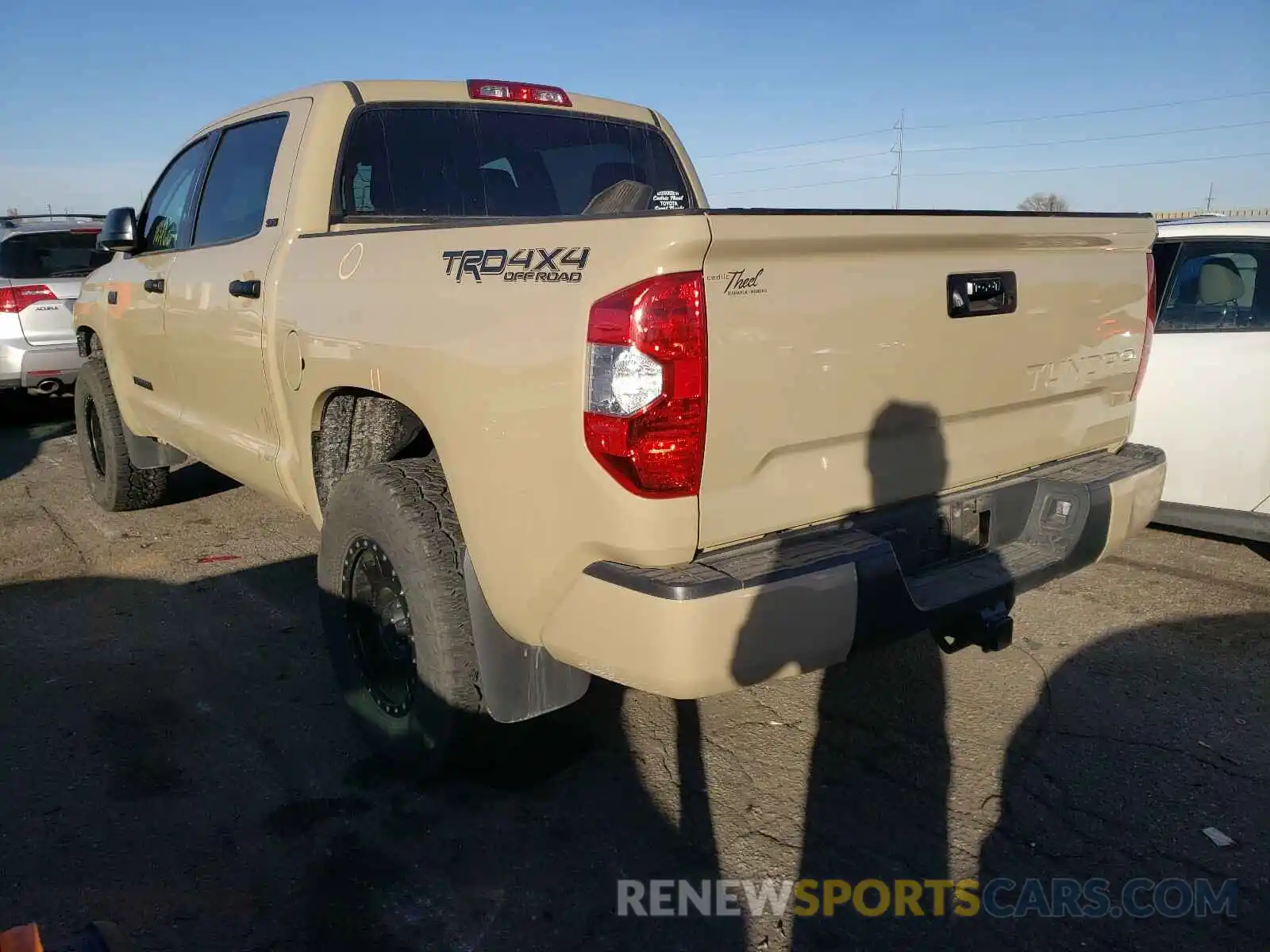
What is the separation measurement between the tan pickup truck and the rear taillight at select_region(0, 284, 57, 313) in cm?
523

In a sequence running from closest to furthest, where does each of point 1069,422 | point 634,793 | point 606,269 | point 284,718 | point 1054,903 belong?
point 606,269 → point 1054,903 → point 634,793 → point 1069,422 → point 284,718

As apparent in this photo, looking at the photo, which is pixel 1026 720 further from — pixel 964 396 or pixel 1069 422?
pixel 964 396

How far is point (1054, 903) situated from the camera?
2.46 m

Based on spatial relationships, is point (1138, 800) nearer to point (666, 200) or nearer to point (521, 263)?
point (521, 263)

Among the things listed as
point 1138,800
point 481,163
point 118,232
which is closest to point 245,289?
point 481,163

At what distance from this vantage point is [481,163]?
385cm

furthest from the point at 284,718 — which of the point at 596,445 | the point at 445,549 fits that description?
the point at 596,445

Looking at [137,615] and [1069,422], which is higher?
[1069,422]

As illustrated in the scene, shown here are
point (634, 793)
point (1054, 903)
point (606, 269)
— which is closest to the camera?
point (606, 269)

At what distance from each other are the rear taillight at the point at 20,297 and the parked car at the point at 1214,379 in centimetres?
815

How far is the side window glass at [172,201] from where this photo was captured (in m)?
4.67

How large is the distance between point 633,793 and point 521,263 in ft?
5.21

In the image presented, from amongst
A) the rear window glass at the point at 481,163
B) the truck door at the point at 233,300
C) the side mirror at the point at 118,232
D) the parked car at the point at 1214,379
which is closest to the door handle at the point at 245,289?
the truck door at the point at 233,300

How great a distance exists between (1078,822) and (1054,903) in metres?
0.38
